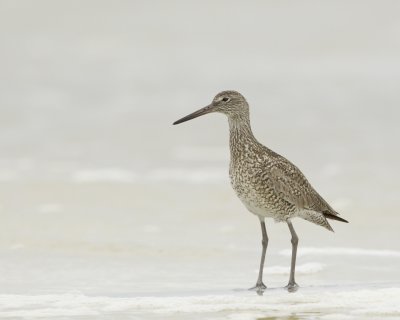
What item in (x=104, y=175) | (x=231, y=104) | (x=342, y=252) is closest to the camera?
(x=231, y=104)

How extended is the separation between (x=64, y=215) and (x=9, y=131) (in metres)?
7.47

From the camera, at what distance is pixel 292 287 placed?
10805 mm

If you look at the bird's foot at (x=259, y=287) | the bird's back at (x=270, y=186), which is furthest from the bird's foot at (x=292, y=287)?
the bird's back at (x=270, y=186)

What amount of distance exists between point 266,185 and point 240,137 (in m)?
0.65

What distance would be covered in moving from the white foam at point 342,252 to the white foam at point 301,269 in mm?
732

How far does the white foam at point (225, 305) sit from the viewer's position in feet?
30.9

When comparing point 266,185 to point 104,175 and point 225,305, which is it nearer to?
point 225,305

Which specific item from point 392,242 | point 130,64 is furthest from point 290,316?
point 130,64

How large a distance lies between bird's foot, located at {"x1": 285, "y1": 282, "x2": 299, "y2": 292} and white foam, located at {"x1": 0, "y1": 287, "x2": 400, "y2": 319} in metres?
0.38

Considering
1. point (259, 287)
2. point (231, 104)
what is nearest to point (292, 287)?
point (259, 287)

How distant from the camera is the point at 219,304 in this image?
9.76 metres

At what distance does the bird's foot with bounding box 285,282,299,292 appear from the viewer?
10651 millimetres

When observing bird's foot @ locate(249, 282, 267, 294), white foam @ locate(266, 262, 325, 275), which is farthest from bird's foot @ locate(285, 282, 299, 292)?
white foam @ locate(266, 262, 325, 275)

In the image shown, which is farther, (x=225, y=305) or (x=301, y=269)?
(x=301, y=269)
